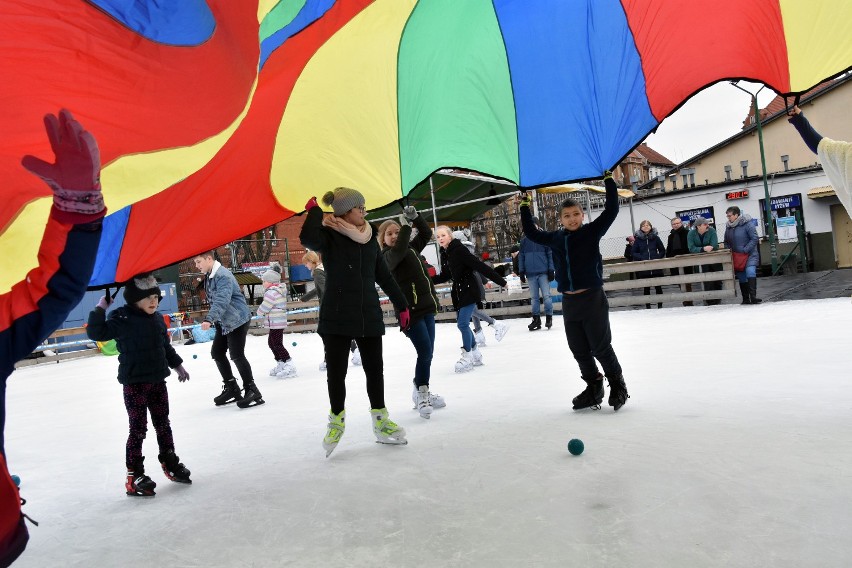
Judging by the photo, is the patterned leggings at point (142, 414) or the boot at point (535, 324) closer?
the patterned leggings at point (142, 414)

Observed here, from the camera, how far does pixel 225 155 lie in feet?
12.6

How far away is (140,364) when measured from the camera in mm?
3791

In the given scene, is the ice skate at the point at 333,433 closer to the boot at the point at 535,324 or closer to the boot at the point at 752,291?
the boot at the point at 535,324

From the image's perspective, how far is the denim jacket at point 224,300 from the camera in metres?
6.11

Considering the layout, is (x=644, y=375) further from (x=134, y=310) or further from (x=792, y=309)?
(x=792, y=309)

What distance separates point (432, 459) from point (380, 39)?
99.6 inches

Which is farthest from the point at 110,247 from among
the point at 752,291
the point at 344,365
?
the point at 752,291

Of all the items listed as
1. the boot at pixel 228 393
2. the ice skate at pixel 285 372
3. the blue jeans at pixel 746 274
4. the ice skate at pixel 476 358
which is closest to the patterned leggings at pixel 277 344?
the ice skate at pixel 285 372

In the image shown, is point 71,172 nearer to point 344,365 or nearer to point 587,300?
point 344,365

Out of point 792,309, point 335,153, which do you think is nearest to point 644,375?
point 335,153

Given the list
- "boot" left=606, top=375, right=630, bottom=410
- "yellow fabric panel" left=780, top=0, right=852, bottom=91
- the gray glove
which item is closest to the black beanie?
the gray glove

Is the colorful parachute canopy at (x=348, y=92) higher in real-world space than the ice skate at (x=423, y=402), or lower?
higher

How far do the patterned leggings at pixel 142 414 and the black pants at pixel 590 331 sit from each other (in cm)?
259

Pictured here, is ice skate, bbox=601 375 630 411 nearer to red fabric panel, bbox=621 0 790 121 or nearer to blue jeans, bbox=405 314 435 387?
blue jeans, bbox=405 314 435 387
